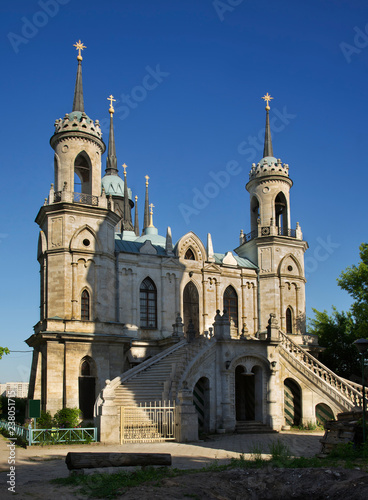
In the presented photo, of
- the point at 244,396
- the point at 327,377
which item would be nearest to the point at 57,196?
the point at 244,396

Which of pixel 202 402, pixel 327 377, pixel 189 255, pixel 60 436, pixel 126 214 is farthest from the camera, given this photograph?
pixel 126 214

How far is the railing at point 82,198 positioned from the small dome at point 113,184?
70.5 feet

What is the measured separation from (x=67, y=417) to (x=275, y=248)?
17783 mm

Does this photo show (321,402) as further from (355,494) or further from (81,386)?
(355,494)

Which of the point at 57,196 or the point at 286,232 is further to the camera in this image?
the point at 286,232

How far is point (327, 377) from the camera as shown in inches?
1165

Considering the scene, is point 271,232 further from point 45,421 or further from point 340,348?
point 45,421

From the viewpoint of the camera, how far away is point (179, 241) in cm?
3547

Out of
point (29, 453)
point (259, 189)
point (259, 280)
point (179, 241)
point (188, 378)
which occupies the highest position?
point (259, 189)

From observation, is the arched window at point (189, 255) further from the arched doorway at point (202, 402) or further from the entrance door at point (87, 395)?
the entrance door at point (87, 395)

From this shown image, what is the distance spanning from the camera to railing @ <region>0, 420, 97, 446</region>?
20.8 m

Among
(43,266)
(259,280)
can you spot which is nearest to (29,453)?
(43,266)

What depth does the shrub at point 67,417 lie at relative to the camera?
84.8ft

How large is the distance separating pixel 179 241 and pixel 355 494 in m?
25.2
